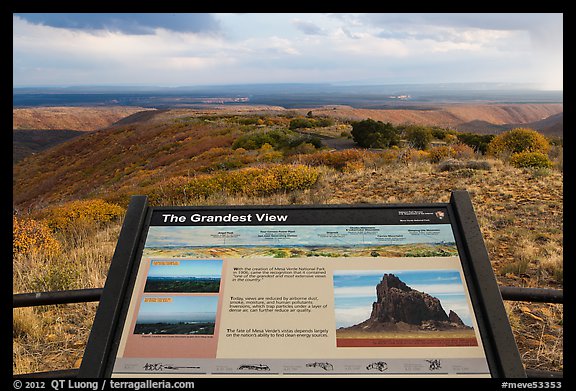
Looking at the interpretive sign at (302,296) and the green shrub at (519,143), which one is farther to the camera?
the green shrub at (519,143)

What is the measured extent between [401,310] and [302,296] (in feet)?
1.65

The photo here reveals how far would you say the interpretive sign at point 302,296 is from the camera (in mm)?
2359

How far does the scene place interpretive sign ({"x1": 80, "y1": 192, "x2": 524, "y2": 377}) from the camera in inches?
92.9

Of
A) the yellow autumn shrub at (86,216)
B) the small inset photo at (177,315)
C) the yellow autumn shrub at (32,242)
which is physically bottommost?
the yellow autumn shrub at (86,216)

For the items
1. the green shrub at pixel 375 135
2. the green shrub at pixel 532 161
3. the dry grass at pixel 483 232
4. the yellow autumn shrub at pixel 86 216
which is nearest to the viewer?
the dry grass at pixel 483 232

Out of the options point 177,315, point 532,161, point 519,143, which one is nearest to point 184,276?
point 177,315

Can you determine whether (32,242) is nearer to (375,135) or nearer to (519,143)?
(519,143)

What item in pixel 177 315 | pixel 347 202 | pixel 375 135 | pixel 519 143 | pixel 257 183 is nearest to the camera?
pixel 177 315

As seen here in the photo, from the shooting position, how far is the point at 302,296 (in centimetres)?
258

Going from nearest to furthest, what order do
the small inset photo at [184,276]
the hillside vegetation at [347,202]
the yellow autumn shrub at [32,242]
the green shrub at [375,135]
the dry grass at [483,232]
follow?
1. the small inset photo at [184,276]
2. the dry grass at [483,232]
3. the hillside vegetation at [347,202]
4. the yellow autumn shrub at [32,242]
5. the green shrub at [375,135]

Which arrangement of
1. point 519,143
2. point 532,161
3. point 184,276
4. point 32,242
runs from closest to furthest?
point 184,276, point 32,242, point 532,161, point 519,143

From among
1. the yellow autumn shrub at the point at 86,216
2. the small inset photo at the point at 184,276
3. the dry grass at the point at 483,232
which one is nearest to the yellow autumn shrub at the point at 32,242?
the dry grass at the point at 483,232

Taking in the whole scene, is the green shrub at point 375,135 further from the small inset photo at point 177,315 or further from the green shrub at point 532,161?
the small inset photo at point 177,315
